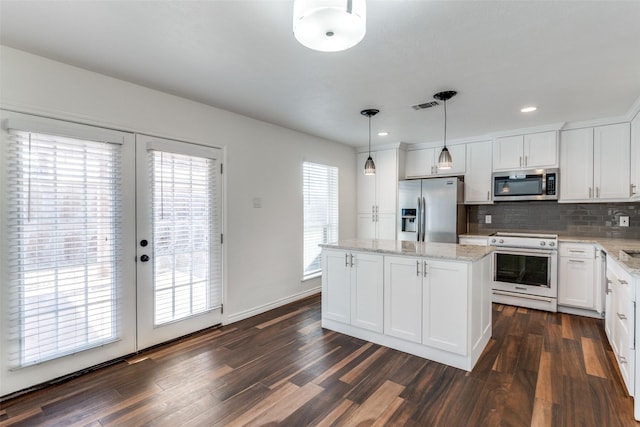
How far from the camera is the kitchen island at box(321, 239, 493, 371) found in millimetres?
2523

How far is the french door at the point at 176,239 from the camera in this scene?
2807mm

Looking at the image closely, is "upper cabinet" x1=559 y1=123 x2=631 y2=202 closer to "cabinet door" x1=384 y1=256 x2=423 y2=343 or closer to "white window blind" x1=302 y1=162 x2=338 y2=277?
"cabinet door" x1=384 y1=256 x2=423 y2=343

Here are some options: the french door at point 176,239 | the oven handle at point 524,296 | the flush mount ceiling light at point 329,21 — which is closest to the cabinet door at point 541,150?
the oven handle at point 524,296

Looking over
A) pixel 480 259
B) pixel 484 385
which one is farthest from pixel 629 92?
pixel 484 385

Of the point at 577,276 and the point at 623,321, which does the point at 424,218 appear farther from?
the point at 623,321

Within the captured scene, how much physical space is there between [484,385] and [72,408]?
9.45 ft

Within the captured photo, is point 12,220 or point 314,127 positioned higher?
point 314,127

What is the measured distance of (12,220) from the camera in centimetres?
214

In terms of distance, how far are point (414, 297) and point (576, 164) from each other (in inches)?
120

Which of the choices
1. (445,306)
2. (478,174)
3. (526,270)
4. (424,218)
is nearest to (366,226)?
(424,218)

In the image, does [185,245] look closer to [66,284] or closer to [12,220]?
[66,284]

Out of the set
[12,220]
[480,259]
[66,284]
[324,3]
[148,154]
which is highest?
[324,3]

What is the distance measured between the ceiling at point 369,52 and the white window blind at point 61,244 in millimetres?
749

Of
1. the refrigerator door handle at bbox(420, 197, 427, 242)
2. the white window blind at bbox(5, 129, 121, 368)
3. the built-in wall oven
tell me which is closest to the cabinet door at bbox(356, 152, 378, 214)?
the refrigerator door handle at bbox(420, 197, 427, 242)
